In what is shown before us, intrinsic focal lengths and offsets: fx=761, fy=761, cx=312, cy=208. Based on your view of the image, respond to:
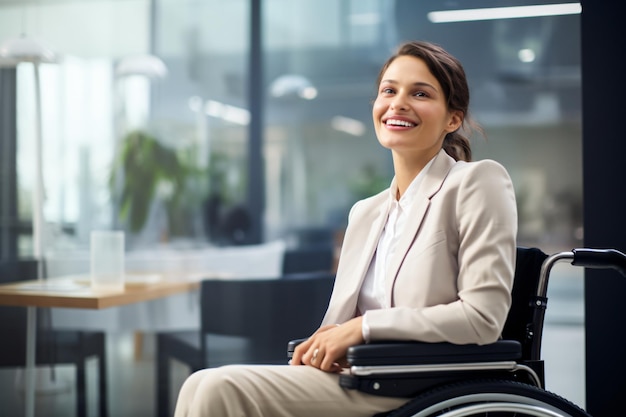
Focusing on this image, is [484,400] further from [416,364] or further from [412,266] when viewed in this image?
[412,266]

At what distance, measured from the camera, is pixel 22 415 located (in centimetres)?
296

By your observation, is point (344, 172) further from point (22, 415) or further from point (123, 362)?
point (22, 415)

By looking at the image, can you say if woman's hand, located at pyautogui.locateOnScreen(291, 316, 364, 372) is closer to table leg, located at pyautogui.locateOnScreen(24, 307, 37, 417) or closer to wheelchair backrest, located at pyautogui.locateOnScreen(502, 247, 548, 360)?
wheelchair backrest, located at pyautogui.locateOnScreen(502, 247, 548, 360)

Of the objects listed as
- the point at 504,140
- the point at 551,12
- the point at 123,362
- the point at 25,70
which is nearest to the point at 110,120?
the point at 25,70

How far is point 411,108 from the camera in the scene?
1660 mm

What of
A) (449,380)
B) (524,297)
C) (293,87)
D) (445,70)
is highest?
A: (293,87)

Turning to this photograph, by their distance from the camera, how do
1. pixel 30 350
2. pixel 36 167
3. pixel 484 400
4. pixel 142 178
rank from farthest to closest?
pixel 142 178, pixel 36 167, pixel 30 350, pixel 484 400

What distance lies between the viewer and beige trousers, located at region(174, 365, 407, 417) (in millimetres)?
1453

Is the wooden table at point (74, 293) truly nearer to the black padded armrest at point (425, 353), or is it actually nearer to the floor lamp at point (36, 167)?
the floor lamp at point (36, 167)

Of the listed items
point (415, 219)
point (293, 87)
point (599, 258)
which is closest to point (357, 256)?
point (415, 219)

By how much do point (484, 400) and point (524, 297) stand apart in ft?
1.17

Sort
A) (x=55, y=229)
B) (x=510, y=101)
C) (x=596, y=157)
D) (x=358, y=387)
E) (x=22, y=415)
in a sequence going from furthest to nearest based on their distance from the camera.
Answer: (x=510, y=101)
(x=55, y=229)
(x=22, y=415)
(x=596, y=157)
(x=358, y=387)

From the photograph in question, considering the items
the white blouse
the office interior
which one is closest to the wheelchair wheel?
the white blouse

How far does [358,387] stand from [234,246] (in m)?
3.32
